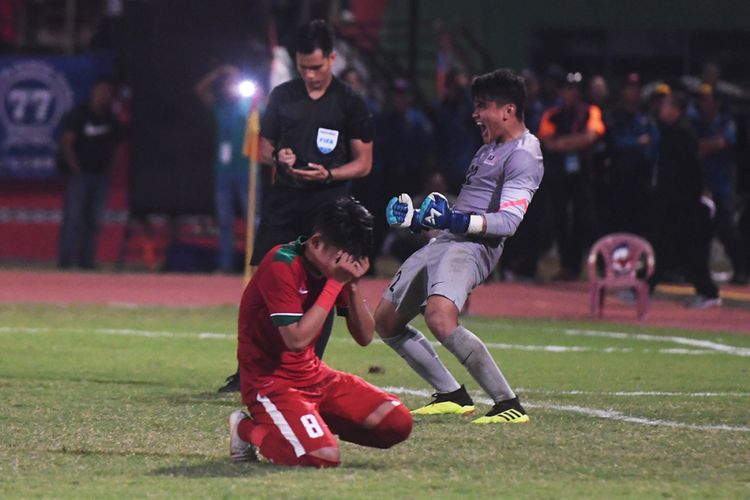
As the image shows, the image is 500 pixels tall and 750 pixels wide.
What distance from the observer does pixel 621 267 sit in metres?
17.1

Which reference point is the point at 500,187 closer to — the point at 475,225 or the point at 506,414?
the point at 475,225

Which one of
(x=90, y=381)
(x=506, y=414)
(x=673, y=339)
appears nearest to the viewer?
(x=506, y=414)

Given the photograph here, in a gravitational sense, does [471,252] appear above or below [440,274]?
above

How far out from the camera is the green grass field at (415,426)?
7289 millimetres

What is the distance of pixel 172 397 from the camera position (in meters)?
10.4

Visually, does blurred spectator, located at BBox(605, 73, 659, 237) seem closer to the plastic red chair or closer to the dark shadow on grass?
the plastic red chair

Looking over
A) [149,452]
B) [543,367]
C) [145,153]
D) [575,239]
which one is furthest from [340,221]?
[145,153]

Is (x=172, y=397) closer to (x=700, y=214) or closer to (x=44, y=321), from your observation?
(x=44, y=321)

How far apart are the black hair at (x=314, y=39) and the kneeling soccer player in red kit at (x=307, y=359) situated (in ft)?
8.73

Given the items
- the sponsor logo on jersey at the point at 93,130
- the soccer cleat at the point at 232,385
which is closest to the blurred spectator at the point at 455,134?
the sponsor logo on jersey at the point at 93,130

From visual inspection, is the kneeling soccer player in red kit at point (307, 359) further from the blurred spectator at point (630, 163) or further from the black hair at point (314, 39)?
the blurred spectator at point (630, 163)

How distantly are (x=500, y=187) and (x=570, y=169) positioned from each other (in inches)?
462

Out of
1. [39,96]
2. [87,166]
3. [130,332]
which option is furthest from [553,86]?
[130,332]

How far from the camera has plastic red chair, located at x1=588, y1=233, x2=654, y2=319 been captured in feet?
55.1
